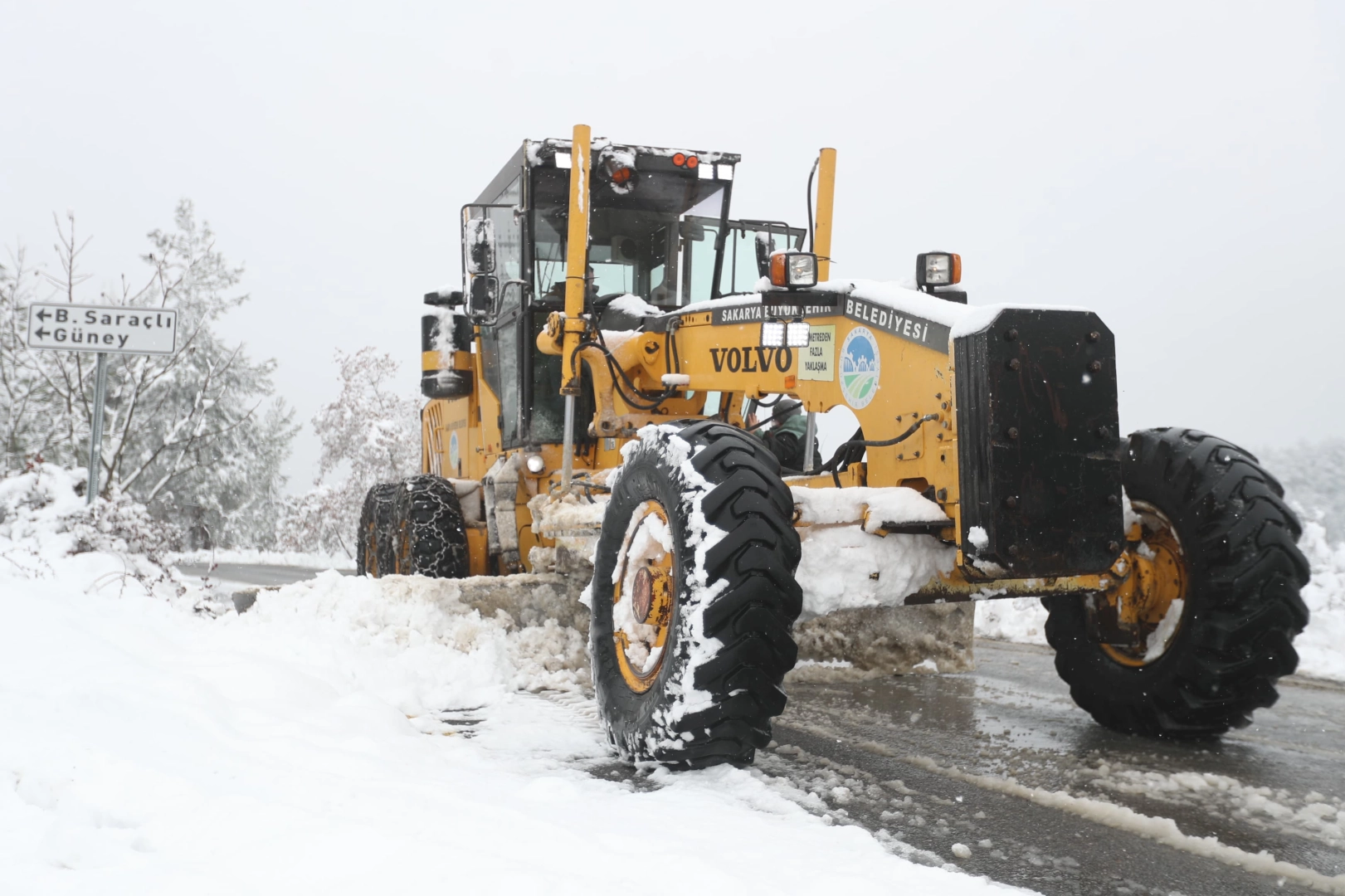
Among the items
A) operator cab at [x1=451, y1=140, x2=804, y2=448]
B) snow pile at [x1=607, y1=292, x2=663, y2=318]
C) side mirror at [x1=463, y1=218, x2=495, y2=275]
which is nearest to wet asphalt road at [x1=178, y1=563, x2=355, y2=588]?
operator cab at [x1=451, y1=140, x2=804, y2=448]

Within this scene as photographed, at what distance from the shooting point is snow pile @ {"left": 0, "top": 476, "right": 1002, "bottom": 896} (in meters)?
2.41

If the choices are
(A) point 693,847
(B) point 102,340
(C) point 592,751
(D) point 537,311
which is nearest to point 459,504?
(D) point 537,311

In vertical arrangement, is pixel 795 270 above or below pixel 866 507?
above

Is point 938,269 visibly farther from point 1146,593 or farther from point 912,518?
point 1146,593

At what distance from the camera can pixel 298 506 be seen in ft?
100.0

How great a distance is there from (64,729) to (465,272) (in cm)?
527

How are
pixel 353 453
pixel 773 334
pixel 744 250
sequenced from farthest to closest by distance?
pixel 353 453 < pixel 744 250 < pixel 773 334

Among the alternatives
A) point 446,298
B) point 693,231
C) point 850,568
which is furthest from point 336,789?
point 446,298

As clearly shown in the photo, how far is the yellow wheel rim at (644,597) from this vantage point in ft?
13.3

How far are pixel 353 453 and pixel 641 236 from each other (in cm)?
2547

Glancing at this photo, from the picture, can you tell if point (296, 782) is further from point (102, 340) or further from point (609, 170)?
point (102, 340)

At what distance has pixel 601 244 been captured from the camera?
732 centimetres

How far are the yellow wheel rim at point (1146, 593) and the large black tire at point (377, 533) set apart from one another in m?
5.25

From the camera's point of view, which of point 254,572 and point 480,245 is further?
point 254,572
